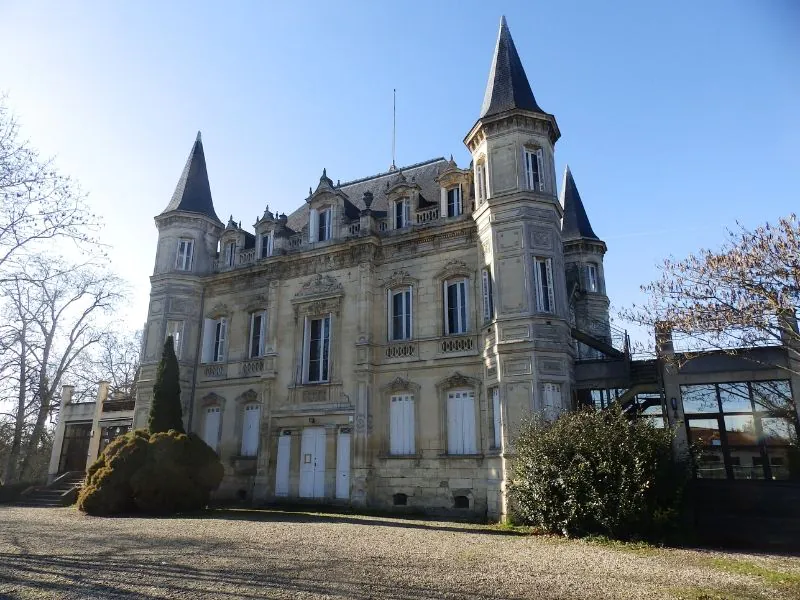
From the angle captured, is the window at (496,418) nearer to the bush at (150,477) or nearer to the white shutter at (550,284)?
the white shutter at (550,284)

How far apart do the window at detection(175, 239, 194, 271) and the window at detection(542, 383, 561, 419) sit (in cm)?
1668

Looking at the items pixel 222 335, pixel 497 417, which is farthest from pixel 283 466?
pixel 497 417

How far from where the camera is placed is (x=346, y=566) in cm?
927

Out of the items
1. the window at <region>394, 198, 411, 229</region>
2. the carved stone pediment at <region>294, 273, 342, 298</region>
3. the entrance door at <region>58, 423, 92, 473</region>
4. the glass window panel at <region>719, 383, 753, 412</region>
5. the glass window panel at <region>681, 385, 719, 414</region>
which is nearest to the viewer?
the glass window panel at <region>719, 383, 753, 412</region>

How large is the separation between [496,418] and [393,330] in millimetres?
5161

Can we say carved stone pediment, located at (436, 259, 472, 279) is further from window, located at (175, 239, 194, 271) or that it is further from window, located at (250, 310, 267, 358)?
window, located at (175, 239, 194, 271)

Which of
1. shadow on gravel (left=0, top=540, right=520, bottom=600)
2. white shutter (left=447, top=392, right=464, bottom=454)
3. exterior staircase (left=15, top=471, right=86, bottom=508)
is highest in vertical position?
white shutter (left=447, top=392, right=464, bottom=454)

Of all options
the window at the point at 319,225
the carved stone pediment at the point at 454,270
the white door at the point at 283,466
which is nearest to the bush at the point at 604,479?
the carved stone pediment at the point at 454,270

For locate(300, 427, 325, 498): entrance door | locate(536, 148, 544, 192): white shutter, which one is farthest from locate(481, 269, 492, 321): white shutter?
locate(300, 427, 325, 498): entrance door

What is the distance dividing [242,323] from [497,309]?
11.6m

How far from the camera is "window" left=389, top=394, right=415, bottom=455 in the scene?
18.9 m

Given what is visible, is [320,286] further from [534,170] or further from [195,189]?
[195,189]

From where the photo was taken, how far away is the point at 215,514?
56.7 feet

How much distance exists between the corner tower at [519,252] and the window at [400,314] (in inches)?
125
